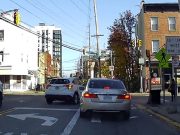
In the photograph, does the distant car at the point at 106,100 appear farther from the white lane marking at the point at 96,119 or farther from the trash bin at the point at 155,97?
the trash bin at the point at 155,97

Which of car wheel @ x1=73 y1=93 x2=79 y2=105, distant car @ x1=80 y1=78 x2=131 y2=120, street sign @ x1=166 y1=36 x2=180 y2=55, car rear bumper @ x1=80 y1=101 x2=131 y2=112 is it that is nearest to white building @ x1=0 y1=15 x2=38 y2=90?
car wheel @ x1=73 y1=93 x2=79 y2=105

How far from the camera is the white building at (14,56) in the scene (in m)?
67.1

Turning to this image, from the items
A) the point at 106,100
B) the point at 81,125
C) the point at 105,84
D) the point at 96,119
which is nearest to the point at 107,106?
the point at 106,100

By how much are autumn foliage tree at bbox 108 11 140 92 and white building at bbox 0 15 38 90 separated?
13.2m

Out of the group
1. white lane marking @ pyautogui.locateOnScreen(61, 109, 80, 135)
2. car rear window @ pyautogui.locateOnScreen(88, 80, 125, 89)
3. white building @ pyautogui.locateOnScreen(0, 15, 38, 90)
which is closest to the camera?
white lane marking @ pyautogui.locateOnScreen(61, 109, 80, 135)

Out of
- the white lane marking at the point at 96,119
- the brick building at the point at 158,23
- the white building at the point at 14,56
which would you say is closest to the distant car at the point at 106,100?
the white lane marking at the point at 96,119

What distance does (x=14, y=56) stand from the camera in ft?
223

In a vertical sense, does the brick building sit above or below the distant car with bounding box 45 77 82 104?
above

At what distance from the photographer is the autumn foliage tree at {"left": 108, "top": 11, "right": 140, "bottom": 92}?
Answer: 60250mm

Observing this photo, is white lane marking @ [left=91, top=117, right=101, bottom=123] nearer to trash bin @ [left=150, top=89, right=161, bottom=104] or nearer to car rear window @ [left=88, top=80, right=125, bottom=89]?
car rear window @ [left=88, top=80, right=125, bottom=89]

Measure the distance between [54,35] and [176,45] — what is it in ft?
384

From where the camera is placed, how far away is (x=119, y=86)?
18.1 metres

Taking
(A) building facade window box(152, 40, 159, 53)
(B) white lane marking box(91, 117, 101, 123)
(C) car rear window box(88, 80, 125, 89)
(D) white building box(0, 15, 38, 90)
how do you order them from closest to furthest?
(B) white lane marking box(91, 117, 101, 123) → (C) car rear window box(88, 80, 125, 89) → (A) building facade window box(152, 40, 159, 53) → (D) white building box(0, 15, 38, 90)

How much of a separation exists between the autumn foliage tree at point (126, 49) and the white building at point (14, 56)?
1321 cm
